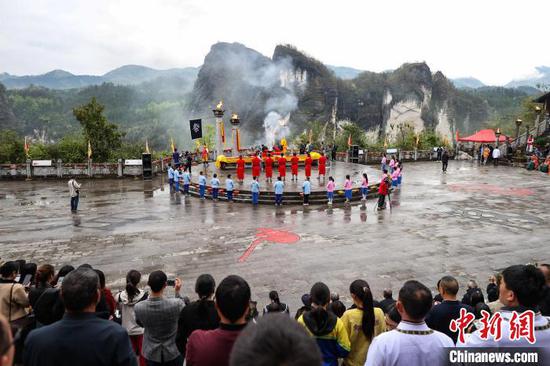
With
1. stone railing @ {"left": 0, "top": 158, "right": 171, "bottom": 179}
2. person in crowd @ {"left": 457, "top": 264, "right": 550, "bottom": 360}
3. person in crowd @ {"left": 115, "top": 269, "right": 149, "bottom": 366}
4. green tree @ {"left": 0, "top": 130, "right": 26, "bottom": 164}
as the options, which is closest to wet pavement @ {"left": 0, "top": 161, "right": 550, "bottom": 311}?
person in crowd @ {"left": 115, "top": 269, "right": 149, "bottom": 366}

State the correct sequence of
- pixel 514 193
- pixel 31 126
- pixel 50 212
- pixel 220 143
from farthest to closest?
pixel 31 126
pixel 220 143
pixel 514 193
pixel 50 212

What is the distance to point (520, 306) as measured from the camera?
2.83m

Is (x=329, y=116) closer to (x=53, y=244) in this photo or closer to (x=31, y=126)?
(x=31, y=126)

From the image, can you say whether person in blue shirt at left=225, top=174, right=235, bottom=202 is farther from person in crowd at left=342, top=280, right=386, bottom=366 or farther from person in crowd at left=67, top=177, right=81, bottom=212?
person in crowd at left=342, top=280, right=386, bottom=366

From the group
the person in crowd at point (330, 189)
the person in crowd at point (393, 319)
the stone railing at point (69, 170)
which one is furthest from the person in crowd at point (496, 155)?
the person in crowd at point (393, 319)

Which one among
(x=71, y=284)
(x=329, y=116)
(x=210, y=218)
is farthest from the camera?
(x=329, y=116)

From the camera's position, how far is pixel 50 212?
15.0m

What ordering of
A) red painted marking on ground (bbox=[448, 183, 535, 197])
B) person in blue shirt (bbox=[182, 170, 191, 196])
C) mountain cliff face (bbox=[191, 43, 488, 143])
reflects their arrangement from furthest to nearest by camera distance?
mountain cliff face (bbox=[191, 43, 488, 143])
person in blue shirt (bbox=[182, 170, 191, 196])
red painted marking on ground (bbox=[448, 183, 535, 197])

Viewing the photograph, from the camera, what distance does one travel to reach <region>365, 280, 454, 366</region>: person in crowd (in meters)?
2.56

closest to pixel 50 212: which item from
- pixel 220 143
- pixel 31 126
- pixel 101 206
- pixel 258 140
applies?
pixel 101 206

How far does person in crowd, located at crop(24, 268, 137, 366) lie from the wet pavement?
201 inches

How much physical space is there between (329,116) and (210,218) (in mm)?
74823

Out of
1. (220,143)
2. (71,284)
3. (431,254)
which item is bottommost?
(431,254)

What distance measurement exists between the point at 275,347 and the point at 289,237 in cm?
1013
